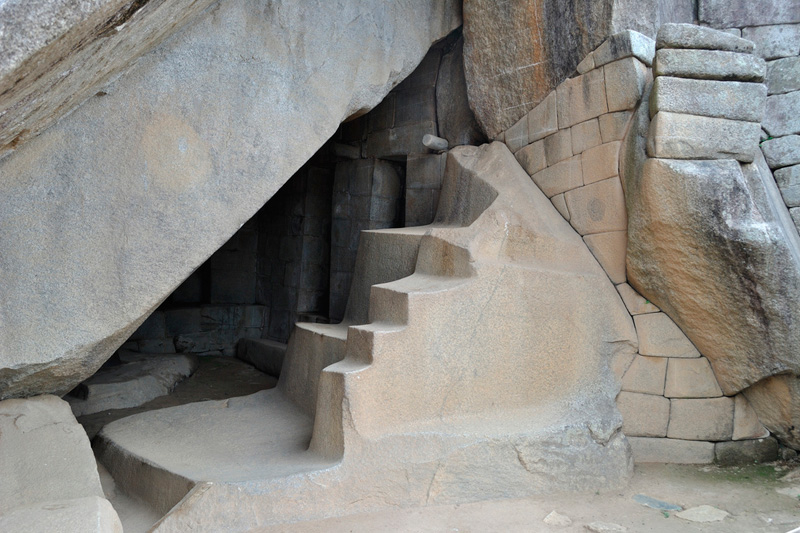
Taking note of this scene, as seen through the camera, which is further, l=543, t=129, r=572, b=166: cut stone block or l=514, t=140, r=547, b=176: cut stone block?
l=514, t=140, r=547, b=176: cut stone block

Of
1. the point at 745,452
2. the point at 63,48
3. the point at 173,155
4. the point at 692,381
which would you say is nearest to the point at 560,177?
the point at 692,381

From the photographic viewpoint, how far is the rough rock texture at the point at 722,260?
140 inches

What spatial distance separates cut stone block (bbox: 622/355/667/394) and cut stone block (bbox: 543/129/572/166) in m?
1.41

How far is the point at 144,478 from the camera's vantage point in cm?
340

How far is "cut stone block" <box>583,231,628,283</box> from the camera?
4055mm

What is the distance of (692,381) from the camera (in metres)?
4.00

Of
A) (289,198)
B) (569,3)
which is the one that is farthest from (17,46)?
(289,198)

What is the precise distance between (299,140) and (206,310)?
4434mm

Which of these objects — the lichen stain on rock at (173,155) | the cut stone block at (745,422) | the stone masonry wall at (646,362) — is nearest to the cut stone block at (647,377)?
the stone masonry wall at (646,362)

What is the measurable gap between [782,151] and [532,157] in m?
1.62

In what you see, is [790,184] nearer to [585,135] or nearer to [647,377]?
[585,135]

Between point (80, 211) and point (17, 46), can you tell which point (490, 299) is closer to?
point (80, 211)

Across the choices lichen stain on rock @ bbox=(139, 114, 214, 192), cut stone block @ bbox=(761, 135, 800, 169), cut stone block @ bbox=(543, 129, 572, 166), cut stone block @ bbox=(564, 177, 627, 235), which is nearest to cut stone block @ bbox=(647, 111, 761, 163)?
cut stone block @ bbox=(564, 177, 627, 235)

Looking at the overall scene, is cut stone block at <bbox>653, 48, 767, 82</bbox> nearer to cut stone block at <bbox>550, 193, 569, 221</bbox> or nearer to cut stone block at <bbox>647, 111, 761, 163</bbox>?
cut stone block at <bbox>647, 111, 761, 163</bbox>
